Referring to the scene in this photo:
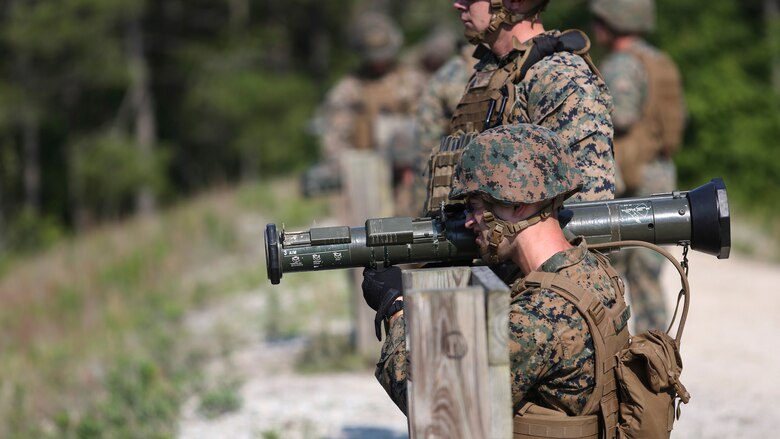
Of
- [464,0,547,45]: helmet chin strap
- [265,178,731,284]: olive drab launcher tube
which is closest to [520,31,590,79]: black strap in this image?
[464,0,547,45]: helmet chin strap

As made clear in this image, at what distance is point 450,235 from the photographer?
10.4ft

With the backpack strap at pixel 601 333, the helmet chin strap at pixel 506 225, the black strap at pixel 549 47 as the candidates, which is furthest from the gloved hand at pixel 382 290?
the black strap at pixel 549 47

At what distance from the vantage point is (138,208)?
31.5m

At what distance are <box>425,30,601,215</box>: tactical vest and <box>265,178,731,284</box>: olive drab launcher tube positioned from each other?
39 centimetres

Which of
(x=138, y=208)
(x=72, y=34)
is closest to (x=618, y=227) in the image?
(x=72, y=34)

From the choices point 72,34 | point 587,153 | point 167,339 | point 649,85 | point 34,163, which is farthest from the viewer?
point 34,163

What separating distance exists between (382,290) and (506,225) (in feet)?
1.39

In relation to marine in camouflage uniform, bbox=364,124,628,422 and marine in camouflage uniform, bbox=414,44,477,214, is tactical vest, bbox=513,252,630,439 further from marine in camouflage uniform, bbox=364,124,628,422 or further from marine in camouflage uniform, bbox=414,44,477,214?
marine in camouflage uniform, bbox=414,44,477,214

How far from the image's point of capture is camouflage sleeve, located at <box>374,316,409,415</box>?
287 centimetres

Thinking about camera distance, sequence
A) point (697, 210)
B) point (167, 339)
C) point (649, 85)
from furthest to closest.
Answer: point (167, 339)
point (649, 85)
point (697, 210)

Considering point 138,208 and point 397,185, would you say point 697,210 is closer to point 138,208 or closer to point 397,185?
point 397,185

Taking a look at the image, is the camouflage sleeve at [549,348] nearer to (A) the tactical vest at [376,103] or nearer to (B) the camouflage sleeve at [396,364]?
(B) the camouflage sleeve at [396,364]

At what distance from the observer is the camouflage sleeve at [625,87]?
6.23 meters

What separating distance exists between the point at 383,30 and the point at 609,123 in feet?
17.7
